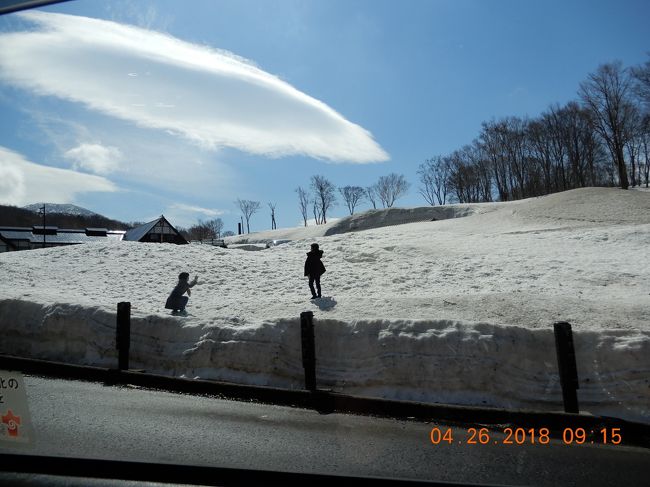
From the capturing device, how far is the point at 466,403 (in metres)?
6.75

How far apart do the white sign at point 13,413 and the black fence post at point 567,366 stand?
6020 mm

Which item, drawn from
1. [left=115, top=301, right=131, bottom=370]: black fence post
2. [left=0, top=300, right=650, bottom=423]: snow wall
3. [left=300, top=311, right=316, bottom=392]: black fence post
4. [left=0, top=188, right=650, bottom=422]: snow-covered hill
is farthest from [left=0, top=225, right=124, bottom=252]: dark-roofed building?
[left=300, top=311, right=316, bottom=392]: black fence post

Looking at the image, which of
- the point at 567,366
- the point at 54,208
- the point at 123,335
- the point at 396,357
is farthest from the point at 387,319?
the point at 54,208

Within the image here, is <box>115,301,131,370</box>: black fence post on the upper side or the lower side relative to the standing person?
lower

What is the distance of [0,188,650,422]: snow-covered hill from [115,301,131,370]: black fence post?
0.48 metres

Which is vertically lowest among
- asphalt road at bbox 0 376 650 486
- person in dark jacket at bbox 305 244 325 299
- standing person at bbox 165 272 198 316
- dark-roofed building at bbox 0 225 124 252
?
asphalt road at bbox 0 376 650 486

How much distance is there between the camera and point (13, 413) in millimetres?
3896

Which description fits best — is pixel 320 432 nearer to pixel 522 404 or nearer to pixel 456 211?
pixel 522 404

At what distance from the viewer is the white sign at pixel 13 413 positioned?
3.86m

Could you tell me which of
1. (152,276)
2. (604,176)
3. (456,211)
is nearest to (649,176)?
(604,176)

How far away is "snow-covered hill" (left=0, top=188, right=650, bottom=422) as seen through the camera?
689 cm
